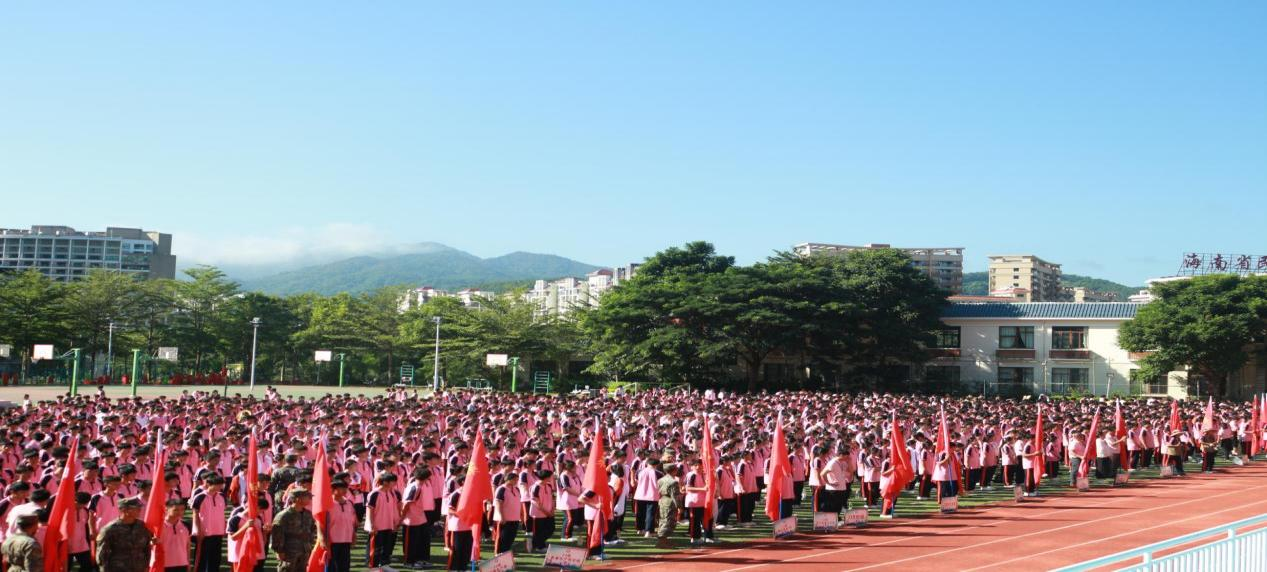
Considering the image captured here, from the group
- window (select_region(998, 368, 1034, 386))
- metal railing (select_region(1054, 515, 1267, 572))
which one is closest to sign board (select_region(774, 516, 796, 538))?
metal railing (select_region(1054, 515, 1267, 572))

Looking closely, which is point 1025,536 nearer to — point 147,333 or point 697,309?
point 697,309

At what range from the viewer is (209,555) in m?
11.3

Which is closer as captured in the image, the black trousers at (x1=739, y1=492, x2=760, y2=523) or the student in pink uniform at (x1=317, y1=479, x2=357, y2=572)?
the student in pink uniform at (x1=317, y1=479, x2=357, y2=572)

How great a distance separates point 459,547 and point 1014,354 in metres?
46.8

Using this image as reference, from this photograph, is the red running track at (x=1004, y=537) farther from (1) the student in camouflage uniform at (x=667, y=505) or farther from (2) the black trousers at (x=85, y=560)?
(2) the black trousers at (x=85, y=560)

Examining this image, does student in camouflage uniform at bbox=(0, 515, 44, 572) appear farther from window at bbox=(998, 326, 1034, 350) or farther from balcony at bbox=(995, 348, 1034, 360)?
window at bbox=(998, 326, 1034, 350)

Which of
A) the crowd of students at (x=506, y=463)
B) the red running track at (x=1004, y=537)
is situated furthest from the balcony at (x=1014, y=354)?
the red running track at (x=1004, y=537)

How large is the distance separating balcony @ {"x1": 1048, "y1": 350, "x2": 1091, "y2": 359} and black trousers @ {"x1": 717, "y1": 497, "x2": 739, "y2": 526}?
41626mm

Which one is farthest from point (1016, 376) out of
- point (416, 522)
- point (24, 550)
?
point (24, 550)

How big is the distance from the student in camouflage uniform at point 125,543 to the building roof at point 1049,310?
4825cm

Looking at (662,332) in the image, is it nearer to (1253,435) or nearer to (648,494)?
(1253,435)

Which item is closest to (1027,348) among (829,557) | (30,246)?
(829,557)

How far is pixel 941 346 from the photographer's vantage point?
181ft

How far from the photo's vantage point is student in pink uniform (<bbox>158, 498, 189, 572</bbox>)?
998 cm
